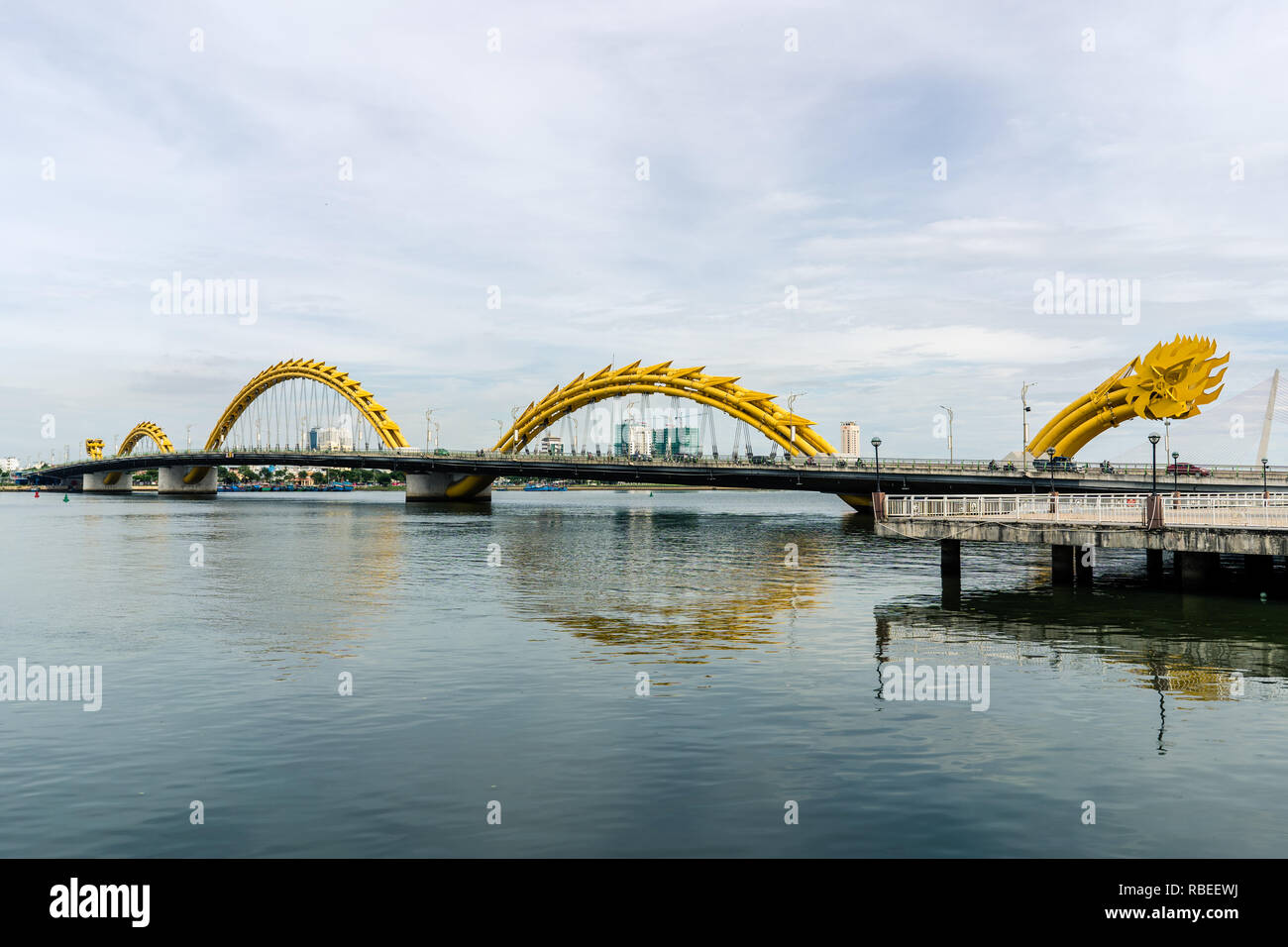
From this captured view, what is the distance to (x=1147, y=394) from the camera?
295 ft

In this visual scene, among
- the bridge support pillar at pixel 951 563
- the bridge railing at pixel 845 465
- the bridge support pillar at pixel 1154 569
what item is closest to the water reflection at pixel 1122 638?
the bridge support pillar at pixel 951 563

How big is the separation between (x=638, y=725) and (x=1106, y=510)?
31568 mm

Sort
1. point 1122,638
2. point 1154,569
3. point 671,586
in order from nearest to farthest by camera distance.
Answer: point 1122,638 < point 671,586 < point 1154,569

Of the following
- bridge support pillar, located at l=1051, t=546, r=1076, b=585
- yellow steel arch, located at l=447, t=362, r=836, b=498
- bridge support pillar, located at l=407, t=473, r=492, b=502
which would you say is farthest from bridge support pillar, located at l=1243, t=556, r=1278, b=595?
bridge support pillar, located at l=407, t=473, r=492, b=502

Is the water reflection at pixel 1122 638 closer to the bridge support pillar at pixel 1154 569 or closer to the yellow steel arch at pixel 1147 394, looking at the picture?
the bridge support pillar at pixel 1154 569

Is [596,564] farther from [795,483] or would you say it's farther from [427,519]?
[427,519]

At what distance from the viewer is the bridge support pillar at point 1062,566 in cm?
4259

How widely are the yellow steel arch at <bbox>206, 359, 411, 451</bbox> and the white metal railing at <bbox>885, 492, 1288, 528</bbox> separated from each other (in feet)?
406

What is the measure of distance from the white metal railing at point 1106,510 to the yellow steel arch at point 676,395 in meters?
71.8

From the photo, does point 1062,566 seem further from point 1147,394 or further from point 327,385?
point 327,385

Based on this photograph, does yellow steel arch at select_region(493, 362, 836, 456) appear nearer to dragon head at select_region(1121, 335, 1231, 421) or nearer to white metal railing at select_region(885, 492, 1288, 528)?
dragon head at select_region(1121, 335, 1231, 421)

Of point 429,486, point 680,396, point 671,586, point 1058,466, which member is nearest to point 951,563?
point 671,586
